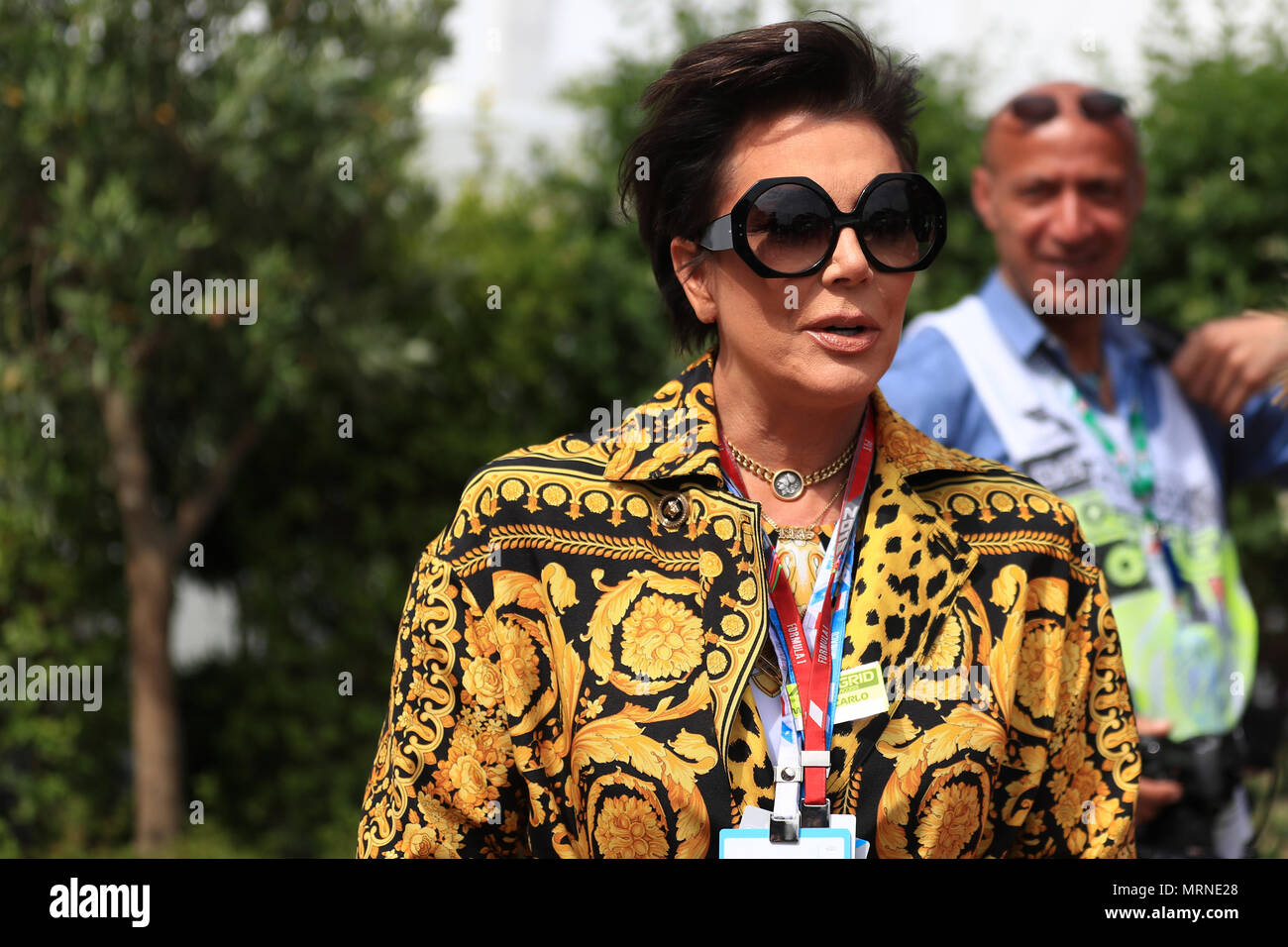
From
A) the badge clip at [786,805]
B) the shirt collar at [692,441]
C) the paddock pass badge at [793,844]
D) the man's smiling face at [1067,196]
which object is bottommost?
the paddock pass badge at [793,844]

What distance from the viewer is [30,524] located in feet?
16.3

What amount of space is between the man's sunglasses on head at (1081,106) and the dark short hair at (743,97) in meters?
1.45

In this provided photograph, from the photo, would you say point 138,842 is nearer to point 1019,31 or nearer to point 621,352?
point 621,352

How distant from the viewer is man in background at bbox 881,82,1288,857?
3.17 meters

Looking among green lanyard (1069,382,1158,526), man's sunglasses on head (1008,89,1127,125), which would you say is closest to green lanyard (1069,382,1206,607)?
green lanyard (1069,382,1158,526)

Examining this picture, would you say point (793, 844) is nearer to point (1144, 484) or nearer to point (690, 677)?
point (690, 677)

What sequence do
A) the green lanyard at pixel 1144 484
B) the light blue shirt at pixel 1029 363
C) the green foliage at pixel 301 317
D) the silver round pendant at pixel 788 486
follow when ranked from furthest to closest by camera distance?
the green foliage at pixel 301 317 → the green lanyard at pixel 1144 484 → the light blue shirt at pixel 1029 363 → the silver round pendant at pixel 788 486

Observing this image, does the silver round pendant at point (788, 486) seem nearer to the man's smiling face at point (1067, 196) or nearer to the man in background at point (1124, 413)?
the man in background at point (1124, 413)

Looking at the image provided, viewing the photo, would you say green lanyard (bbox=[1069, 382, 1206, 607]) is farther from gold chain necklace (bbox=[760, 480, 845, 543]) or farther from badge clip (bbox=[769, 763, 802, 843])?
badge clip (bbox=[769, 763, 802, 843])

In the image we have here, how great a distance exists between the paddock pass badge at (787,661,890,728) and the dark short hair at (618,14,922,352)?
691 mm

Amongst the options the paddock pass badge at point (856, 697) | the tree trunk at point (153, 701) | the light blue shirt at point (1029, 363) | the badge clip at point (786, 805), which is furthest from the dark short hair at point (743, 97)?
the tree trunk at point (153, 701)

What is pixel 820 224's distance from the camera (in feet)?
6.38

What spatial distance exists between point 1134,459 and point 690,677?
1797mm

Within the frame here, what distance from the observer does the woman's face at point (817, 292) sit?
1.97 m
